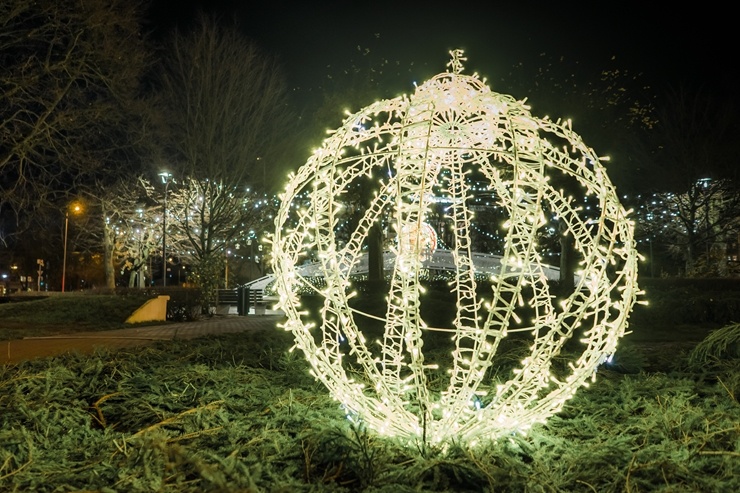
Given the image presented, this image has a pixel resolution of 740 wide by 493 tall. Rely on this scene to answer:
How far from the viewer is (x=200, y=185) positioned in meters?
26.1

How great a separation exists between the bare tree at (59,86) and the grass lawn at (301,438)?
13.0 meters

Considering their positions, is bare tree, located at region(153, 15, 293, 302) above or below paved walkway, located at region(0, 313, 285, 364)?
above

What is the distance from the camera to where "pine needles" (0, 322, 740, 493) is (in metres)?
4.02

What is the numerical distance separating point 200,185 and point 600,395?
21879mm

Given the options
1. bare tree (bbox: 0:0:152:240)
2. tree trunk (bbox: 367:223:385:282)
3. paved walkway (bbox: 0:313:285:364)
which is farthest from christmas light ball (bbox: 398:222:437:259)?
tree trunk (bbox: 367:223:385:282)

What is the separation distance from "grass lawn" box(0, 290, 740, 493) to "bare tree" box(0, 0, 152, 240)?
13.0 metres

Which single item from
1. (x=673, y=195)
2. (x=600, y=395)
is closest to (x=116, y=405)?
(x=600, y=395)

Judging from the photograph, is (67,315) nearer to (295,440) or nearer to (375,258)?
(375,258)

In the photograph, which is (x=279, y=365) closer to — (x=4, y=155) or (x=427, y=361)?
(x=427, y=361)

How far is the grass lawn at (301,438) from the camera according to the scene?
4027mm

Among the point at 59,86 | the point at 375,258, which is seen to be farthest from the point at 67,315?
the point at 375,258

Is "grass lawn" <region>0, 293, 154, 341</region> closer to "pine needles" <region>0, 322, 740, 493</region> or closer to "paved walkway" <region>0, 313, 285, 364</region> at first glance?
"paved walkway" <region>0, 313, 285, 364</region>

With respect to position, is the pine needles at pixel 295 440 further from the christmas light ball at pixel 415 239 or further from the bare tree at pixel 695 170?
the bare tree at pixel 695 170

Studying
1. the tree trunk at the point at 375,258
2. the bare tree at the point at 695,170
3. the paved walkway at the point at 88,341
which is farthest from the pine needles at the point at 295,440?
the bare tree at the point at 695,170
